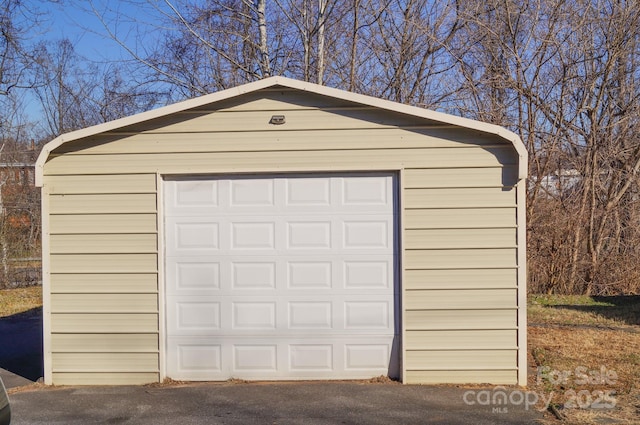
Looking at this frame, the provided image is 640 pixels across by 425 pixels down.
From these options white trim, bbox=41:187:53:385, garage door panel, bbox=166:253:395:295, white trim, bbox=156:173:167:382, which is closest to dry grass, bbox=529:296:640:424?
garage door panel, bbox=166:253:395:295

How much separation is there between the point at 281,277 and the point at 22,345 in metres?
4.98

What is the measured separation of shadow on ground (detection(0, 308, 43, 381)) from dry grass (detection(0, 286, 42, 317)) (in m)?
0.56

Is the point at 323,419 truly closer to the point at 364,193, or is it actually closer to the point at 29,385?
the point at 364,193

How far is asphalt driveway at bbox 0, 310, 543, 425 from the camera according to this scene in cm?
547

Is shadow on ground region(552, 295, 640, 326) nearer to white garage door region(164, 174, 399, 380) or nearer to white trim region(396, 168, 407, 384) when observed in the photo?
white trim region(396, 168, 407, 384)

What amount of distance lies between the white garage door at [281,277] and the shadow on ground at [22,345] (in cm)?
223

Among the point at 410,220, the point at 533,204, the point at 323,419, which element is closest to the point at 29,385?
the point at 323,419

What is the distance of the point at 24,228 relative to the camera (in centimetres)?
1817

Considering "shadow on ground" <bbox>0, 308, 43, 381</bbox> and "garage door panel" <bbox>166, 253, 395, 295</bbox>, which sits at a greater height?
"garage door panel" <bbox>166, 253, 395, 295</bbox>

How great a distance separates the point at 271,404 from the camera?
5.87 m

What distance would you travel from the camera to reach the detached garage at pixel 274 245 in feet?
21.2

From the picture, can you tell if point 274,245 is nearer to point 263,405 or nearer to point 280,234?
point 280,234

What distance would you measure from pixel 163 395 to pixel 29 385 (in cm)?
167

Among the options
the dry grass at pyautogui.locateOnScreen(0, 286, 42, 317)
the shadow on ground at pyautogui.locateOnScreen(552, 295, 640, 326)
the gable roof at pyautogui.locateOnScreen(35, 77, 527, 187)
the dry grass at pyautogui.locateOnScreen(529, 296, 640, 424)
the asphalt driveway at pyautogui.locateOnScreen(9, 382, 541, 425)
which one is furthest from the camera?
the dry grass at pyautogui.locateOnScreen(0, 286, 42, 317)
